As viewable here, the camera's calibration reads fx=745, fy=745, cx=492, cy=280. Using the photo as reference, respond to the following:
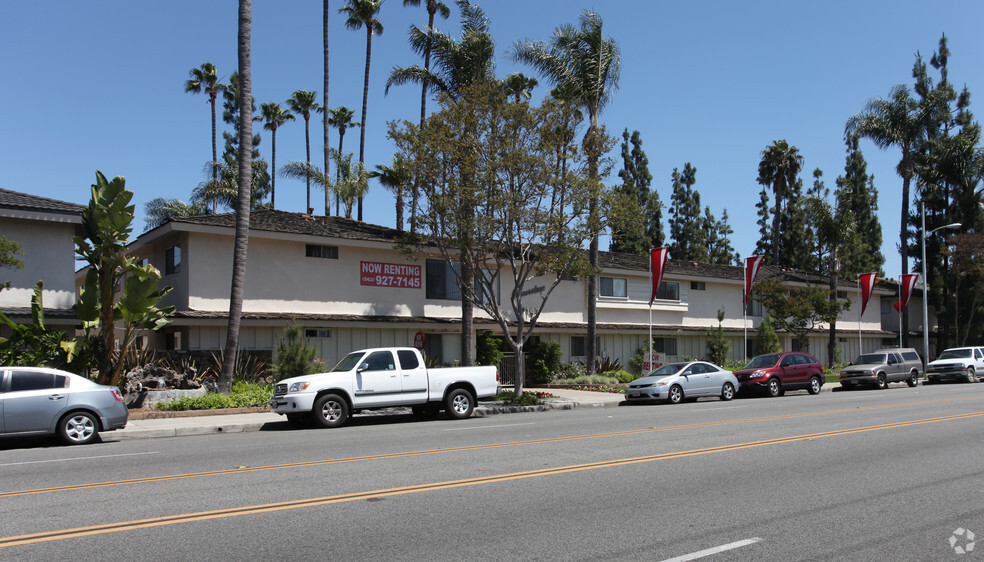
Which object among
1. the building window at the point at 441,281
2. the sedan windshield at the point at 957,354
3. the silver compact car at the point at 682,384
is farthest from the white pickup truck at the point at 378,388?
the sedan windshield at the point at 957,354

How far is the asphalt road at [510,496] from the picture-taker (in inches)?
245

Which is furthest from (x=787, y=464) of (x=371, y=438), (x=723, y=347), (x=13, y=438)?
(x=723, y=347)

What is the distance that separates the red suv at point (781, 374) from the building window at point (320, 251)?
15125mm

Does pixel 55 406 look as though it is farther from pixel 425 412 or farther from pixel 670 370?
pixel 670 370

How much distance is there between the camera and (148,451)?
13.1 m

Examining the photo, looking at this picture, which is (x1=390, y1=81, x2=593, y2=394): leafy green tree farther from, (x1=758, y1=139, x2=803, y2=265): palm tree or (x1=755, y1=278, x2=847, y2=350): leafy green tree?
(x1=758, y1=139, x2=803, y2=265): palm tree

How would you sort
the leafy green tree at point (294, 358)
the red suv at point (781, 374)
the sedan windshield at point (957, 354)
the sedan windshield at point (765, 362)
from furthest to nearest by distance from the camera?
the sedan windshield at point (957, 354), the sedan windshield at point (765, 362), the red suv at point (781, 374), the leafy green tree at point (294, 358)

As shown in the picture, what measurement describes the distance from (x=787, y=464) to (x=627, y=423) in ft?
20.4

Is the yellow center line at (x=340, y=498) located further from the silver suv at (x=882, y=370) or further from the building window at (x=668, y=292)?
the building window at (x=668, y=292)

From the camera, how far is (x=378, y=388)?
17391 millimetres

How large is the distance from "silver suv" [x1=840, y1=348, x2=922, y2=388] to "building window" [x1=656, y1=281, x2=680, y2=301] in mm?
9824

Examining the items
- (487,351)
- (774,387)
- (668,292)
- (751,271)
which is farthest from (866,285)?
(487,351)

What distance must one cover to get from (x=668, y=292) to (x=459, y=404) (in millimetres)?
22604

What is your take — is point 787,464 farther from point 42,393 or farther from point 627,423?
point 42,393
